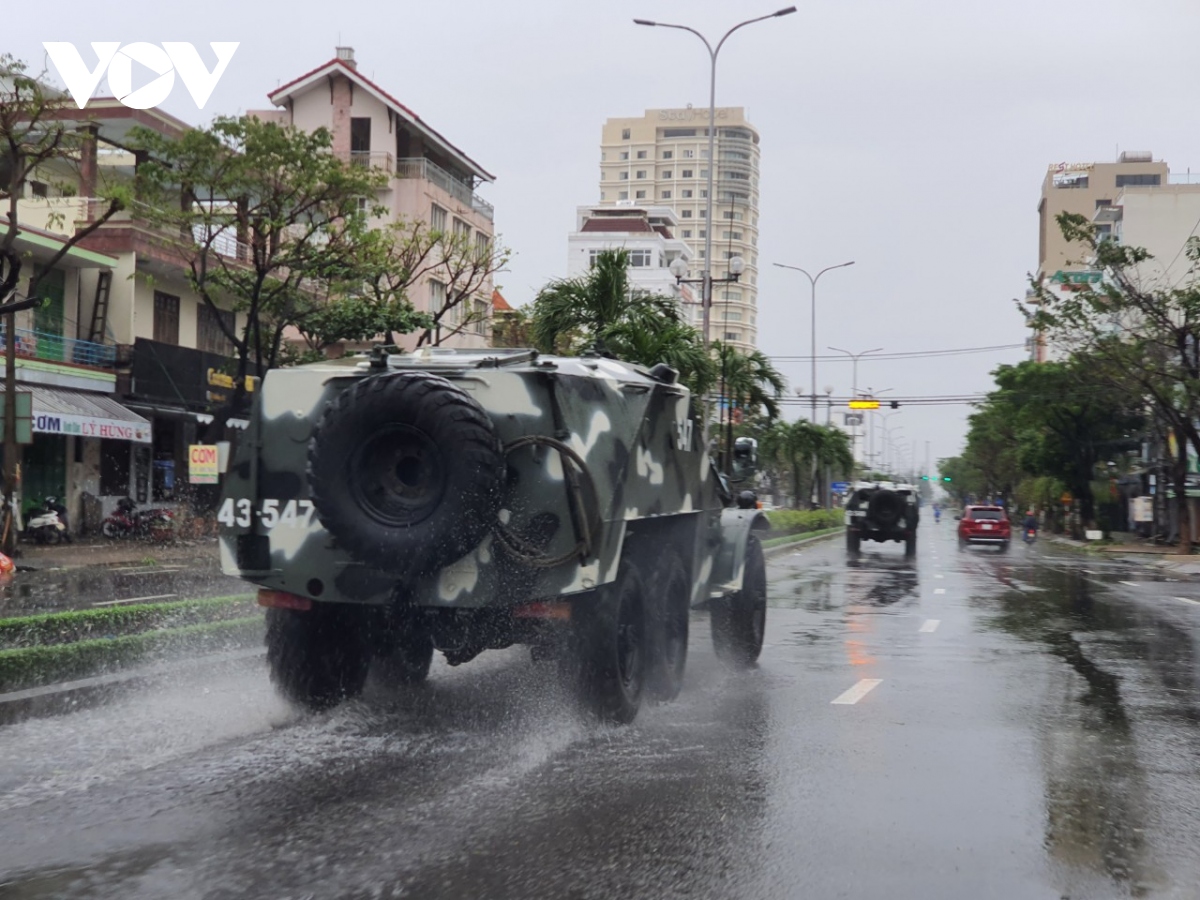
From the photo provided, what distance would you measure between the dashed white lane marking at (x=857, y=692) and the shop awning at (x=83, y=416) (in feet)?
72.5

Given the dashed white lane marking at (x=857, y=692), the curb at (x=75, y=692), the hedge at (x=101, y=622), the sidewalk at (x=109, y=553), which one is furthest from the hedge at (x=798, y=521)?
the curb at (x=75, y=692)

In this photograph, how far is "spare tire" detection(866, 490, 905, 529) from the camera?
1478 inches

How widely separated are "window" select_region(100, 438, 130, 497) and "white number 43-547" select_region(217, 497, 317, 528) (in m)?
27.5

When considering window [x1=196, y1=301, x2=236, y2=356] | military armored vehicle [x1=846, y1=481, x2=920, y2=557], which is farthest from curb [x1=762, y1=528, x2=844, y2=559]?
window [x1=196, y1=301, x2=236, y2=356]

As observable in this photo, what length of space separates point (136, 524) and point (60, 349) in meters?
4.34

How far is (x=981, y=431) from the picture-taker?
86438 millimetres

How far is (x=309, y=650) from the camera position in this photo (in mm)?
8406

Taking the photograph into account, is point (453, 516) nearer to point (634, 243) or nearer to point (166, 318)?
point (166, 318)

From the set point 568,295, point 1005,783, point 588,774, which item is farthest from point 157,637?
point 568,295

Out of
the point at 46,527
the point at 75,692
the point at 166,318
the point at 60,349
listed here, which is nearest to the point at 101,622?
the point at 75,692

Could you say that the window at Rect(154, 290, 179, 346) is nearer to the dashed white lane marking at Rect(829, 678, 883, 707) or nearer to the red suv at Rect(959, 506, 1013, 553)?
the red suv at Rect(959, 506, 1013, 553)

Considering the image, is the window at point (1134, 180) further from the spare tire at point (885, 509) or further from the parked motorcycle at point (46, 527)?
the parked motorcycle at point (46, 527)

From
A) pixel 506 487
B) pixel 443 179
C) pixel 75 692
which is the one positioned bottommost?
pixel 75 692

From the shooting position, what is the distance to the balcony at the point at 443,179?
169 ft
